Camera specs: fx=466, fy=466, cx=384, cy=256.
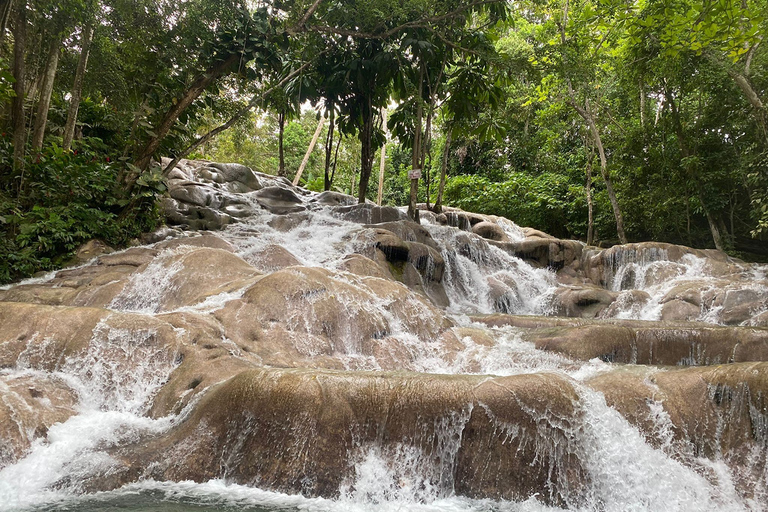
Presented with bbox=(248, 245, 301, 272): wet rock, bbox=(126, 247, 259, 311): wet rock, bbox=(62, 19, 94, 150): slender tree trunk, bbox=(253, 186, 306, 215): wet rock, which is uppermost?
bbox=(62, 19, 94, 150): slender tree trunk

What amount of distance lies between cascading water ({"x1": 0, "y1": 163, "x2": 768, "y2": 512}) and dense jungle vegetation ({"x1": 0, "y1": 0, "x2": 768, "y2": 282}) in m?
3.20

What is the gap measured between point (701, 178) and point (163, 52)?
13202mm

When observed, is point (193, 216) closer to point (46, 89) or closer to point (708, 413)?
point (46, 89)

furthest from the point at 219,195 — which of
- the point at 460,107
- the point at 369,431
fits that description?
the point at 369,431

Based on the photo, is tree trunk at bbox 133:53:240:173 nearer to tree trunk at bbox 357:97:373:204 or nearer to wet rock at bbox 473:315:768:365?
tree trunk at bbox 357:97:373:204

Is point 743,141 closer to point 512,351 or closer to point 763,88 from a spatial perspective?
point 763,88

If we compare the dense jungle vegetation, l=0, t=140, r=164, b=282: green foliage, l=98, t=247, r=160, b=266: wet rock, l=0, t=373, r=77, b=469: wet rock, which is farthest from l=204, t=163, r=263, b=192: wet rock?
l=0, t=373, r=77, b=469: wet rock

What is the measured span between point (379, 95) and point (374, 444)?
12083 mm

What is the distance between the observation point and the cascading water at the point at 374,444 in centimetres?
345

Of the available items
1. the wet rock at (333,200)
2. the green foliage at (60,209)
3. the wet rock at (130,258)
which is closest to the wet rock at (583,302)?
the wet rock at (333,200)

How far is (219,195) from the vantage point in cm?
1438

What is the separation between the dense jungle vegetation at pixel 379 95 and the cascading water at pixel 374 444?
3204mm

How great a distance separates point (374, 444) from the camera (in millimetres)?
3770

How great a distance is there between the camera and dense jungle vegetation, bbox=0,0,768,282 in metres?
8.22
